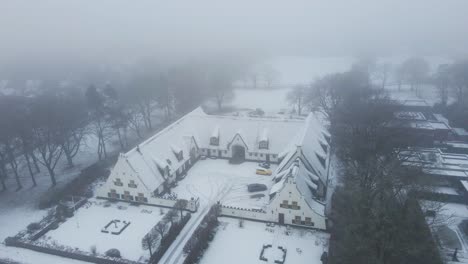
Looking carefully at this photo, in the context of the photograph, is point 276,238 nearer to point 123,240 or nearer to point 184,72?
point 123,240

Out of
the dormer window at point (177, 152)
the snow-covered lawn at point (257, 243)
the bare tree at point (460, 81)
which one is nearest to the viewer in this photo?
the snow-covered lawn at point (257, 243)

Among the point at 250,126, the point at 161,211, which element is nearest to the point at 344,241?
the point at 161,211

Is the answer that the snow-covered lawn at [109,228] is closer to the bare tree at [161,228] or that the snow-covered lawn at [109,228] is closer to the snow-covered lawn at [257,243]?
the bare tree at [161,228]

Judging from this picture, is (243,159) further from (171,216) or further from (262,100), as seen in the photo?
(262,100)

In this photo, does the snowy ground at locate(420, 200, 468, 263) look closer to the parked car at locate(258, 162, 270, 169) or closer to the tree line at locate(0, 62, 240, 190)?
the parked car at locate(258, 162, 270, 169)

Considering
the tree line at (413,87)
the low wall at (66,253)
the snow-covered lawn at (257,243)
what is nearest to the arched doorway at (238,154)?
the snow-covered lawn at (257,243)

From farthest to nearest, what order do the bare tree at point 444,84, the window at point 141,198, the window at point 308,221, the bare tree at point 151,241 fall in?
the bare tree at point 444,84
the window at point 141,198
the window at point 308,221
the bare tree at point 151,241
